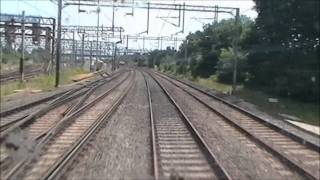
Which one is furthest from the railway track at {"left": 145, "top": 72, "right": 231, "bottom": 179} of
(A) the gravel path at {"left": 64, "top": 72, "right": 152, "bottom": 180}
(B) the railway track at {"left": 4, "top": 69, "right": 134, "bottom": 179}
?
(B) the railway track at {"left": 4, "top": 69, "right": 134, "bottom": 179}

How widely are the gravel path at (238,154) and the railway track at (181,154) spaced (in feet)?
1.02

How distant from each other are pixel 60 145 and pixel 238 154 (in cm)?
443

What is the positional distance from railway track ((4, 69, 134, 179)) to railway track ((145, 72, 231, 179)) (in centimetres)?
186

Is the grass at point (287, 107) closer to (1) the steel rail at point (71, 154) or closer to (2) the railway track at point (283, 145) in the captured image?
(2) the railway track at point (283, 145)

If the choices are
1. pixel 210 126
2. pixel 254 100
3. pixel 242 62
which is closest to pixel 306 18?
pixel 254 100

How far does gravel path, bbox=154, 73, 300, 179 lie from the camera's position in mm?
12688

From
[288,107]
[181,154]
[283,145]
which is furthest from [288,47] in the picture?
[181,154]

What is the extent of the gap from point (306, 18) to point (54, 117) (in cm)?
2010

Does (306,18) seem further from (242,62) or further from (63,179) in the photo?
(63,179)

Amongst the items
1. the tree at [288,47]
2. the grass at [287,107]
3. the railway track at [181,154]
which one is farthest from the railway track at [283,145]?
the tree at [288,47]

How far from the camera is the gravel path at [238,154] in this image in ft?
41.6

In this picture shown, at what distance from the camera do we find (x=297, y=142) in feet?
59.9

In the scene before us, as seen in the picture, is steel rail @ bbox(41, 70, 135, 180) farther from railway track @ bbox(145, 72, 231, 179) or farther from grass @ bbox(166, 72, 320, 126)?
grass @ bbox(166, 72, 320, 126)

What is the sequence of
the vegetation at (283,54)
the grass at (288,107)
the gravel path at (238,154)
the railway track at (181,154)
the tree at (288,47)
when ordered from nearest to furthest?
the railway track at (181,154), the gravel path at (238,154), the grass at (288,107), the vegetation at (283,54), the tree at (288,47)
